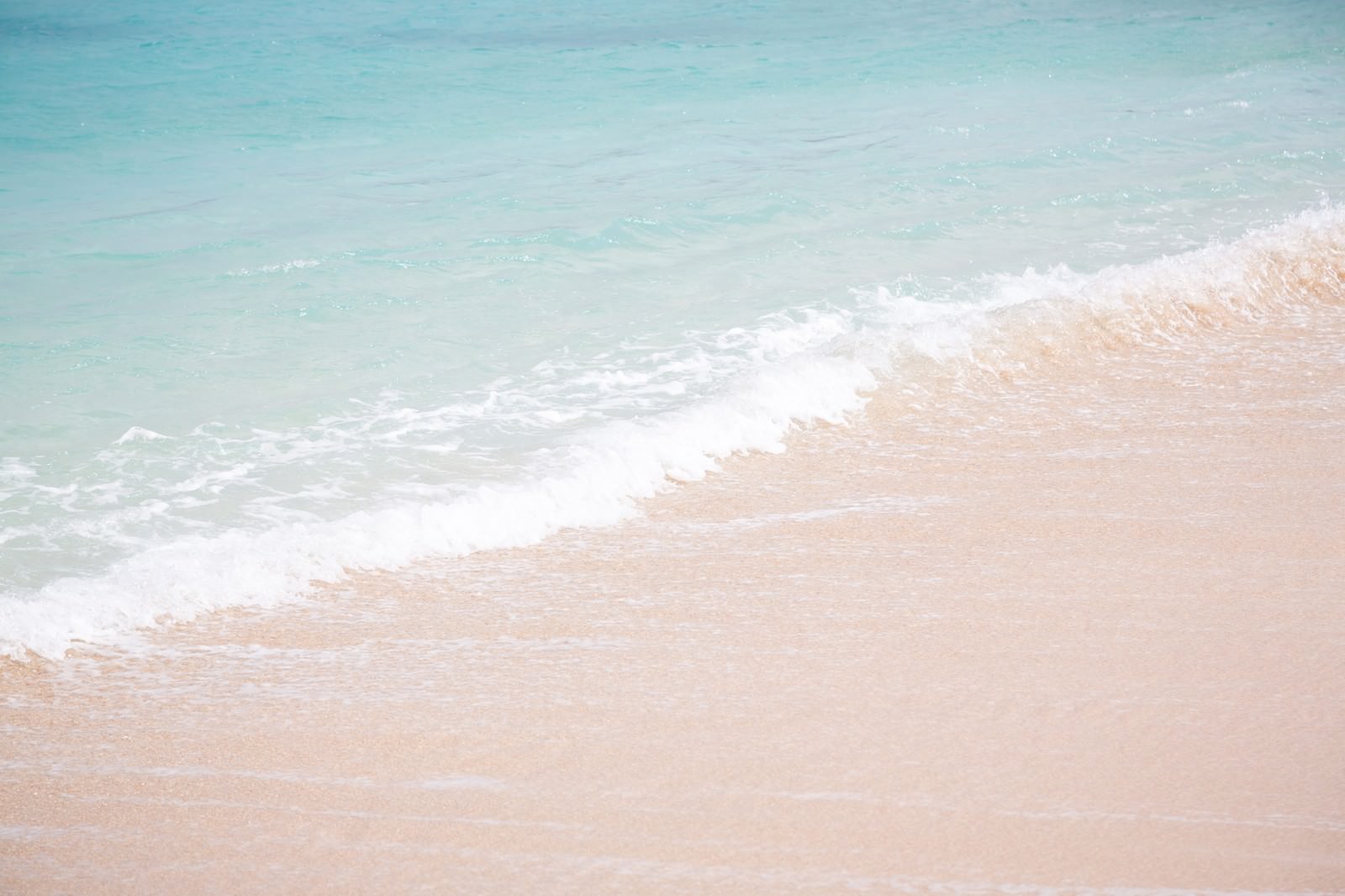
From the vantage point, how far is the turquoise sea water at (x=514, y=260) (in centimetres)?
430

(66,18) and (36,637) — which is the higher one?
(66,18)

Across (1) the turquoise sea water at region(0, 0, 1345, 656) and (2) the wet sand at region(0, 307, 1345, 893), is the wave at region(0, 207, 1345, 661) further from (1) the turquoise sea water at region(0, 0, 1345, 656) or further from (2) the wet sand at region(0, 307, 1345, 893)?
(2) the wet sand at region(0, 307, 1345, 893)

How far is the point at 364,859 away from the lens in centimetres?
243

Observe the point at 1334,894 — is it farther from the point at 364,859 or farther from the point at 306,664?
the point at 306,664

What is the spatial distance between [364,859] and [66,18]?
1080 inches

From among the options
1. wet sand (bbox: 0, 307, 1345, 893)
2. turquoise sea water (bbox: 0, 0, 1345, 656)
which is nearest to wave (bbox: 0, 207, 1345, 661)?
turquoise sea water (bbox: 0, 0, 1345, 656)

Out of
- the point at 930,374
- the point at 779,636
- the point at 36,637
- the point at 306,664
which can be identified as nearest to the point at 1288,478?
the point at 930,374

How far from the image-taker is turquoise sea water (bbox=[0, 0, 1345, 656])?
430 centimetres

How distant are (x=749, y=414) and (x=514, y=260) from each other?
128 inches

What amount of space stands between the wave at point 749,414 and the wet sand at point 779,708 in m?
0.15

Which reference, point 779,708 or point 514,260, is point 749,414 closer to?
point 779,708

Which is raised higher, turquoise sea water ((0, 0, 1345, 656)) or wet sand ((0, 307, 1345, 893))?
turquoise sea water ((0, 0, 1345, 656))

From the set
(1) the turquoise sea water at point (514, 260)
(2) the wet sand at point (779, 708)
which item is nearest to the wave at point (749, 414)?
(1) the turquoise sea water at point (514, 260)

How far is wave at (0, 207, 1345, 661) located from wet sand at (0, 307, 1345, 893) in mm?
148
